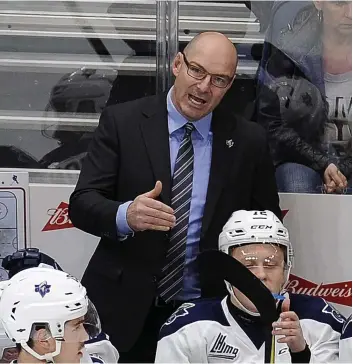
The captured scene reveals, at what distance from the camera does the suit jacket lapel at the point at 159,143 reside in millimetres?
2462

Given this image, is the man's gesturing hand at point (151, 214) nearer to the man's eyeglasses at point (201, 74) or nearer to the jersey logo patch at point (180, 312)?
the jersey logo patch at point (180, 312)

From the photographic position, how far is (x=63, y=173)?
9.46ft

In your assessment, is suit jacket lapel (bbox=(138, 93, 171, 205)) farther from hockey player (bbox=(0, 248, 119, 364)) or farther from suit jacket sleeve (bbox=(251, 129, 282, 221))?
hockey player (bbox=(0, 248, 119, 364))

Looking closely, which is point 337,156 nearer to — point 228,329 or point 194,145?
point 194,145

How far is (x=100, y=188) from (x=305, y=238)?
0.71 metres

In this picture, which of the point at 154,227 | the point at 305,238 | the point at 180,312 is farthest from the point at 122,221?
the point at 305,238

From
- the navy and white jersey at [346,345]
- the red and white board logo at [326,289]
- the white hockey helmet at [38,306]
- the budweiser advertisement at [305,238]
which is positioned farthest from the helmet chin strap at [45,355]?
the red and white board logo at [326,289]

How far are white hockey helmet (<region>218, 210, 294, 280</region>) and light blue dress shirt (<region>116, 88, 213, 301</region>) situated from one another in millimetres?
145

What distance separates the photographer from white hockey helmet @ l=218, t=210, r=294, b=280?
2.27m

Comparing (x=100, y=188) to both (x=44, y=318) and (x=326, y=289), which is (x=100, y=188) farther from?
(x=326, y=289)

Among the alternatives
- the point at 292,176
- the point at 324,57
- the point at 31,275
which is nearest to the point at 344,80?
the point at 324,57

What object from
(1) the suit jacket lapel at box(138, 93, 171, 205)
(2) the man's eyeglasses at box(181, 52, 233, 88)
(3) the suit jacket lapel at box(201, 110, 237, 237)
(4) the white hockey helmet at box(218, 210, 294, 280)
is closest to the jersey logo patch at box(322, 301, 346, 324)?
(4) the white hockey helmet at box(218, 210, 294, 280)

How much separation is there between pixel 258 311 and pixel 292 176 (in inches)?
28.0

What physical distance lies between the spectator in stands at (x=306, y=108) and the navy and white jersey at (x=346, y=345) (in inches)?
24.2
